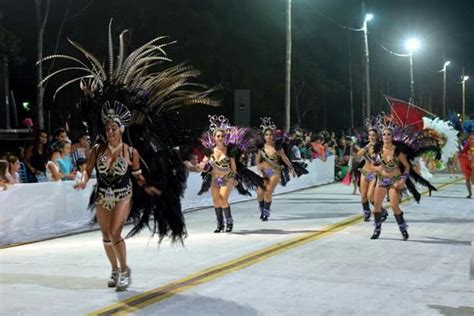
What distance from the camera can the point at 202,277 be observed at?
24.8 feet

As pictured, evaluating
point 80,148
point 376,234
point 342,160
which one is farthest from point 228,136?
point 342,160

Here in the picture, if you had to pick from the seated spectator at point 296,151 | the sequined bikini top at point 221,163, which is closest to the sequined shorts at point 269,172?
the sequined bikini top at point 221,163

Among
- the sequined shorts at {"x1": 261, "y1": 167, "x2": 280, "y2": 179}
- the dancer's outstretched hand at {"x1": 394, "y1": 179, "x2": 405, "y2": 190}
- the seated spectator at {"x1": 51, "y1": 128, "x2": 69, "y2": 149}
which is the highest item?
the seated spectator at {"x1": 51, "y1": 128, "x2": 69, "y2": 149}

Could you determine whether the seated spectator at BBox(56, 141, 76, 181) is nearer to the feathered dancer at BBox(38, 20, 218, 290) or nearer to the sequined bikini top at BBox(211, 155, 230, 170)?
the sequined bikini top at BBox(211, 155, 230, 170)

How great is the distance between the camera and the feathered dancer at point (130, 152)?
22.9 feet

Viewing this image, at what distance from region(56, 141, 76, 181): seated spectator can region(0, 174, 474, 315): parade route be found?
1.32 metres

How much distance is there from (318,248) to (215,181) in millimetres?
2548

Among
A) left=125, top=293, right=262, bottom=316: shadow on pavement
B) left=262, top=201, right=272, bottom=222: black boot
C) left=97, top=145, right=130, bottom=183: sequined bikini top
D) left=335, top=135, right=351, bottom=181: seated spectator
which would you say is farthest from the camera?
left=335, top=135, right=351, bottom=181: seated spectator

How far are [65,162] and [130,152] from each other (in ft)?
18.4

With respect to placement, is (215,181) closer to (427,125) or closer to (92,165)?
(92,165)

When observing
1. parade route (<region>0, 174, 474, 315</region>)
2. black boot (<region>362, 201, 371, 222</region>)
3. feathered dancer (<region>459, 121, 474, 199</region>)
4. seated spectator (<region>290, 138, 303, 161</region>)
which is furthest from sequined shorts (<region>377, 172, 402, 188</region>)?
seated spectator (<region>290, 138, 303, 161</region>)

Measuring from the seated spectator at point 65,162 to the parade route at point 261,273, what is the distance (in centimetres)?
132

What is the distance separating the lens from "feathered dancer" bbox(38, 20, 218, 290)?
22.9 feet

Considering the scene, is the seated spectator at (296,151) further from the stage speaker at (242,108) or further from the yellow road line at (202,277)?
the yellow road line at (202,277)
